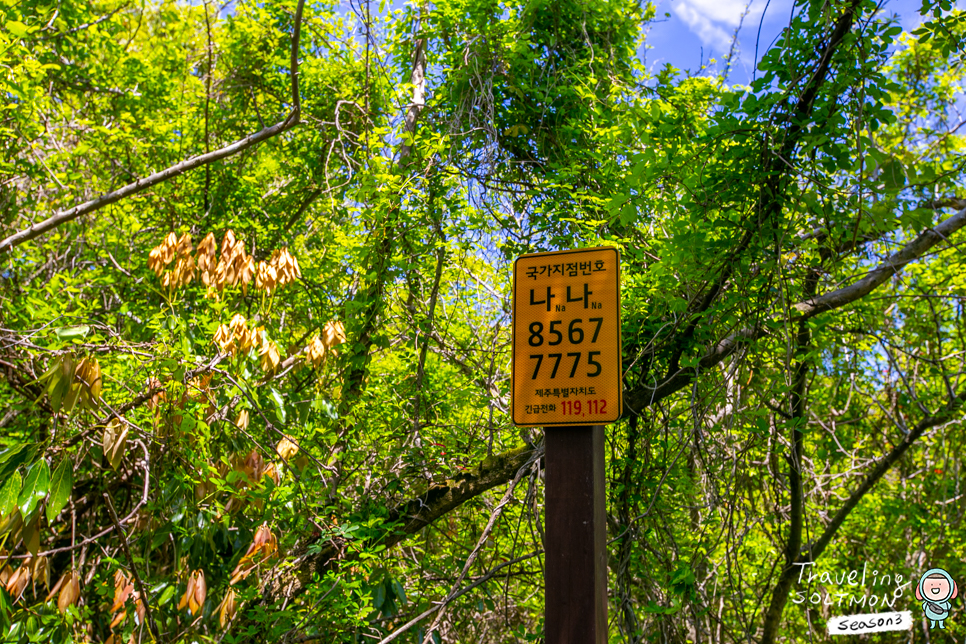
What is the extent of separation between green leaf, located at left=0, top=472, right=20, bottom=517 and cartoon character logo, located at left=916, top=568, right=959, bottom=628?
5.71 metres

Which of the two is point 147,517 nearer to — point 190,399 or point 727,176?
point 190,399

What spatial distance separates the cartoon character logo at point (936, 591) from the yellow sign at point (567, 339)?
472cm

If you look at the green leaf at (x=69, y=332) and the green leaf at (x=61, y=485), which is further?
the green leaf at (x=69, y=332)

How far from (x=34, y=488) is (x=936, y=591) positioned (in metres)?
6.16

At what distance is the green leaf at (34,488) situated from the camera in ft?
6.65

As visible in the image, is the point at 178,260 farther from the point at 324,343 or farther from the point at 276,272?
the point at 324,343

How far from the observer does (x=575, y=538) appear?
1808 mm

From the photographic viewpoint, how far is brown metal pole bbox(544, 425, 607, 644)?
175 centimetres

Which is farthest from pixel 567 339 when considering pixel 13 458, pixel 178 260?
pixel 178 260

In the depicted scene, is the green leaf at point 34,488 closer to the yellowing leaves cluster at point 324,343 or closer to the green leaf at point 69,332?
the green leaf at point 69,332

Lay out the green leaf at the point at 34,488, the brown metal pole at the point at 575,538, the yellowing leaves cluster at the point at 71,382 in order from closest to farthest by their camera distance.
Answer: the brown metal pole at the point at 575,538 < the green leaf at the point at 34,488 < the yellowing leaves cluster at the point at 71,382

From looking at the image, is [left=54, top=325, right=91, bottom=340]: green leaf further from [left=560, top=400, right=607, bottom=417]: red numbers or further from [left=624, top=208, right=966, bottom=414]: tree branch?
[left=624, top=208, right=966, bottom=414]: tree branch

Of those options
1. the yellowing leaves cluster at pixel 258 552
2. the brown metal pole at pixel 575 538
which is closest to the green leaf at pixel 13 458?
the yellowing leaves cluster at pixel 258 552

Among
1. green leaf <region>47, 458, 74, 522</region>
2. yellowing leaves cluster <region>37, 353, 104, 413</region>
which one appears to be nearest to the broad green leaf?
yellowing leaves cluster <region>37, 353, 104, 413</region>
